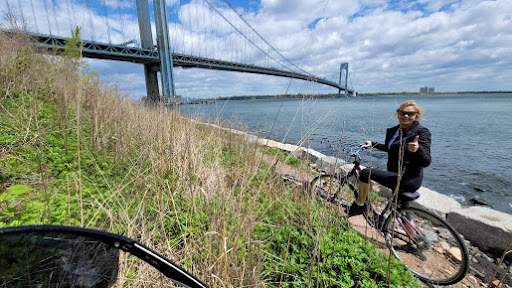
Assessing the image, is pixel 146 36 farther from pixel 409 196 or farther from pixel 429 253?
pixel 429 253

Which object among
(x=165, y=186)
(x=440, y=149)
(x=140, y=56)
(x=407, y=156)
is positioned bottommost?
(x=440, y=149)

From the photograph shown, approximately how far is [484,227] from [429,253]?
94 centimetres

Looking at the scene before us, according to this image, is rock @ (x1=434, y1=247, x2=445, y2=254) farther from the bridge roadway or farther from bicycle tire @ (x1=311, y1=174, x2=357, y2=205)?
the bridge roadway

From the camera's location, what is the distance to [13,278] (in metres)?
0.50

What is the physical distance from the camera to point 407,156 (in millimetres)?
2221

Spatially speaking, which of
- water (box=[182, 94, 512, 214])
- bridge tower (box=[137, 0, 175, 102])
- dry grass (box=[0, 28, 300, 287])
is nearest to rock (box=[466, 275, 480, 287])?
water (box=[182, 94, 512, 214])

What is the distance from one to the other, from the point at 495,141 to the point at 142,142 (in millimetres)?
13600

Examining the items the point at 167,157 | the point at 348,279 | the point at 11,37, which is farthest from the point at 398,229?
the point at 11,37

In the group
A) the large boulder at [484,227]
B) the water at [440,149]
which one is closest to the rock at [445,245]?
the large boulder at [484,227]

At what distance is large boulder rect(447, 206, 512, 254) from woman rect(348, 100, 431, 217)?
141 cm

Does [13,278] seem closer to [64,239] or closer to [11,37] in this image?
[64,239]

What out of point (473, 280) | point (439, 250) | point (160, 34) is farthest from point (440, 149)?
point (160, 34)

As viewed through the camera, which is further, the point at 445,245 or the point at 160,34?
the point at 160,34

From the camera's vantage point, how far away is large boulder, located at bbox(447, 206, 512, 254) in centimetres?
260
